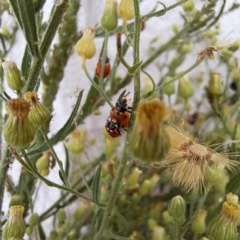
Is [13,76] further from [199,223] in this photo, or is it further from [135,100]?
[199,223]

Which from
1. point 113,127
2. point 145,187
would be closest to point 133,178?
point 145,187

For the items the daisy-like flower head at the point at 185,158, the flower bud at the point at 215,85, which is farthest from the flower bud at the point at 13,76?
the flower bud at the point at 215,85

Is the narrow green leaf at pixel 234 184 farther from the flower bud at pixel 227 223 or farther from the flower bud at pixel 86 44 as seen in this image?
the flower bud at pixel 86 44

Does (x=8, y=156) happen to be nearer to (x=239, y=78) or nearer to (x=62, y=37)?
(x=62, y=37)

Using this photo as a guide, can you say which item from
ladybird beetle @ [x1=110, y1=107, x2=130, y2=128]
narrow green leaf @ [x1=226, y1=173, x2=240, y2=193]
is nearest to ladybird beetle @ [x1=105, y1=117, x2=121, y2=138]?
ladybird beetle @ [x1=110, y1=107, x2=130, y2=128]

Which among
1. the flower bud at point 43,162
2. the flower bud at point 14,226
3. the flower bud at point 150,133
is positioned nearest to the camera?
the flower bud at point 150,133

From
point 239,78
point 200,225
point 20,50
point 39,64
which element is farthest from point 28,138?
point 20,50
